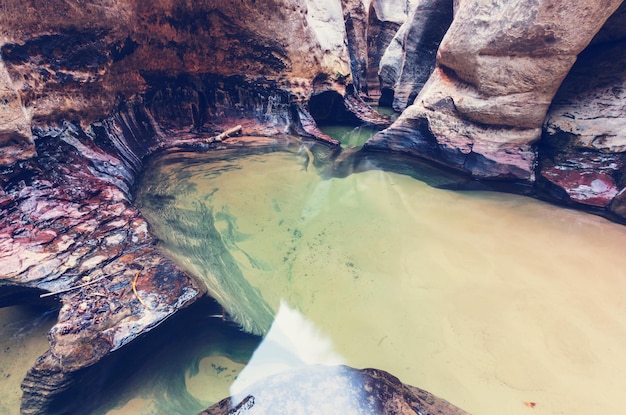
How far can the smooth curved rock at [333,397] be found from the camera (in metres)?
1.43

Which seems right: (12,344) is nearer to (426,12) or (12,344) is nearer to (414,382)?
(414,382)

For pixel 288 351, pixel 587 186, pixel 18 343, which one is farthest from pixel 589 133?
pixel 18 343

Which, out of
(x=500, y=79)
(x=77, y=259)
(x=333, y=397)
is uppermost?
(x=500, y=79)

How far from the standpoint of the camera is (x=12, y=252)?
82.6 inches

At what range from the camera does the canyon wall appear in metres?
2.05

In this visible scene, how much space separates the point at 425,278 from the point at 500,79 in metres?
2.34

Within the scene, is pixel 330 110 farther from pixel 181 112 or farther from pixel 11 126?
pixel 11 126

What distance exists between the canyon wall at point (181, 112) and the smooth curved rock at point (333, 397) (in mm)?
714

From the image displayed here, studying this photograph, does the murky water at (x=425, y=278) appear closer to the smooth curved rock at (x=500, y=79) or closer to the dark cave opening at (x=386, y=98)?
the smooth curved rock at (x=500, y=79)

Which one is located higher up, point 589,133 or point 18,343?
point 589,133

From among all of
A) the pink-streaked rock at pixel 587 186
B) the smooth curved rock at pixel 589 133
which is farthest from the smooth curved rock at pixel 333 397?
the smooth curved rock at pixel 589 133

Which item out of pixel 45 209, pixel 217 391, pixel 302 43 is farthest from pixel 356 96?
pixel 217 391

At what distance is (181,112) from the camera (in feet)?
14.2

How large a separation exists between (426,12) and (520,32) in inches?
120
